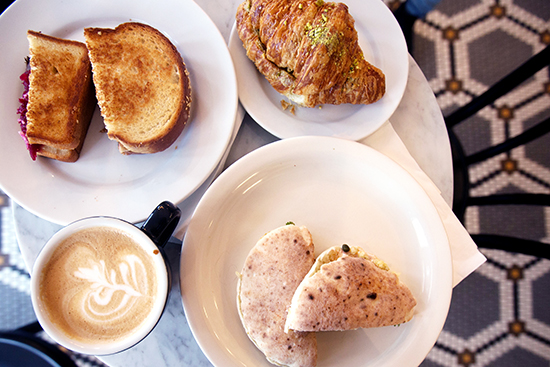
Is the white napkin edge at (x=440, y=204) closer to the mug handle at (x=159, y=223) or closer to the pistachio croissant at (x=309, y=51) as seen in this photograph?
the pistachio croissant at (x=309, y=51)

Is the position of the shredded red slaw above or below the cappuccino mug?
above

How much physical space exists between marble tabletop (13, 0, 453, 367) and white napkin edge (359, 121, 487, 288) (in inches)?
3.3

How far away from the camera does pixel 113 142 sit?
1.26m

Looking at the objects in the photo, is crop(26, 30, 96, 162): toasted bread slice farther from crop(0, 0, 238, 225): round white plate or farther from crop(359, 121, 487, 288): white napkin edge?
crop(359, 121, 487, 288): white napkin edge

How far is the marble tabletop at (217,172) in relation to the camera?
128 cm

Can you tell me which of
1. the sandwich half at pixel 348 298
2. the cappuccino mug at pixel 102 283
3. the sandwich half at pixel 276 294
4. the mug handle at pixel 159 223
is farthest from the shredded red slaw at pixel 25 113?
the sandwich half at pixel 348 298

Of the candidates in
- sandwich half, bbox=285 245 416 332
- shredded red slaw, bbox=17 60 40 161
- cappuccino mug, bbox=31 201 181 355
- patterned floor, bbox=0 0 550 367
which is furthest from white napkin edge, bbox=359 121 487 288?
shredded red slaw, bbox=17 60 40 161

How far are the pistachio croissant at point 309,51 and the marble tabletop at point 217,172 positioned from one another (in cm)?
19

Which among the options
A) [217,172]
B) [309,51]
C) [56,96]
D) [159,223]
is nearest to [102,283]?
[159,223]

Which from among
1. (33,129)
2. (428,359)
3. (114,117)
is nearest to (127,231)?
(114,117)

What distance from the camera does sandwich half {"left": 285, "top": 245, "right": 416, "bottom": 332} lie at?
1.03 metres

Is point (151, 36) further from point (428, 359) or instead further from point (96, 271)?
point (428, 359)

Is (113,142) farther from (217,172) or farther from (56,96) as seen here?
(217,172)

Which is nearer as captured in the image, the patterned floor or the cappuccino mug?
the cappuccino mug
